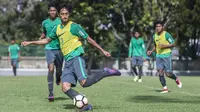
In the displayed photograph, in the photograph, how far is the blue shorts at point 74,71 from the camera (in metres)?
8.98

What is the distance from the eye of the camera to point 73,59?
29.7 ft

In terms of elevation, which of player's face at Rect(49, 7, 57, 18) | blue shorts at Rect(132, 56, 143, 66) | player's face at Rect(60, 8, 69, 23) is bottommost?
blue shorts at Rect(132, 56, 143, 66)

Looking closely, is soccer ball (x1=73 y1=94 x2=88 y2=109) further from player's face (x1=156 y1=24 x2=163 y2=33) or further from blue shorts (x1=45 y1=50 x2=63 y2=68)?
player's face (x1=156 y1=24 x2=163 y2=33)

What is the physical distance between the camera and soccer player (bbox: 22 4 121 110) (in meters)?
8.97

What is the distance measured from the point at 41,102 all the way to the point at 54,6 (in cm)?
215

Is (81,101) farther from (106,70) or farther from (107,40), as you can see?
(107,40)

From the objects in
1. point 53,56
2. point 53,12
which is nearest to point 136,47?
point 53,56

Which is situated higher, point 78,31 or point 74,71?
point 78,31

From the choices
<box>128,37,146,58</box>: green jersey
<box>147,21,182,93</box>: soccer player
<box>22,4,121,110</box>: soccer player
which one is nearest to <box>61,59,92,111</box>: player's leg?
<box>22,4,121,110</box>: soccer player

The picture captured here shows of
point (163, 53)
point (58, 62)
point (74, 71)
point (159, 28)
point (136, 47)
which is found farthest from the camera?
point (136, 47)

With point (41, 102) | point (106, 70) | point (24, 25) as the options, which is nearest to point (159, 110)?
point (106, 70)

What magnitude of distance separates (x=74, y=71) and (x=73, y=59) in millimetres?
217

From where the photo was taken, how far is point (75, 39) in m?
9.18

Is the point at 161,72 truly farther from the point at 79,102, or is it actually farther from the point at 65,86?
the point at 79,102
